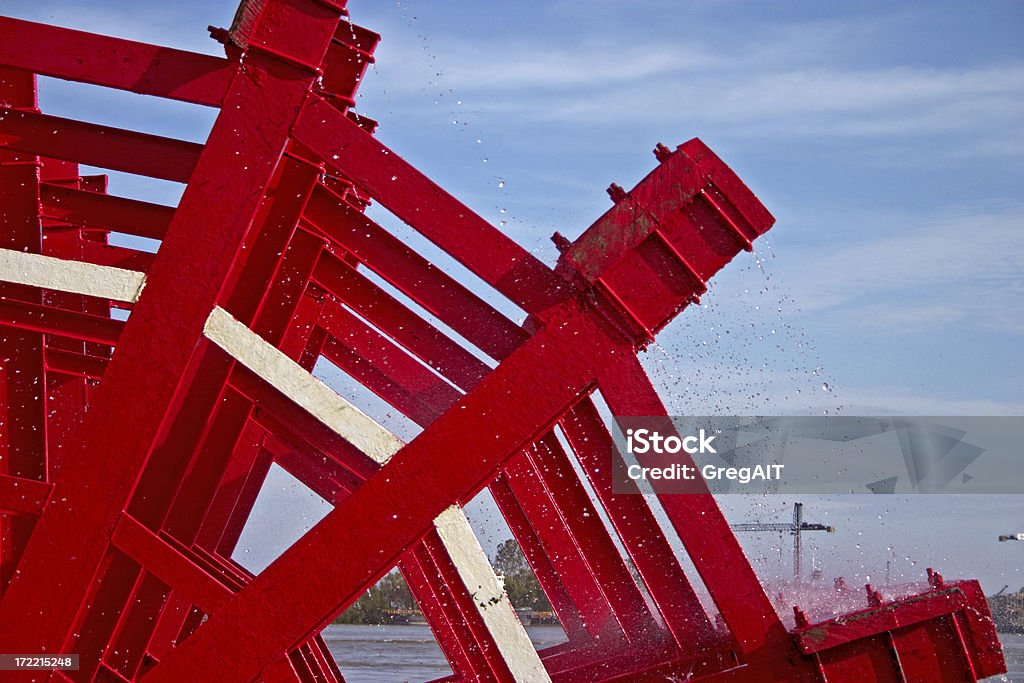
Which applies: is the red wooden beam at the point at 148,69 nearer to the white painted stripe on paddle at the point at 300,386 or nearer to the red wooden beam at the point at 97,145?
the white painted stripe on paddle at the point at 300,386

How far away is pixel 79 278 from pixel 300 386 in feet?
3.10

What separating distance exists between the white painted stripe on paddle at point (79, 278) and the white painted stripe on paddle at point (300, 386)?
1.10 feet

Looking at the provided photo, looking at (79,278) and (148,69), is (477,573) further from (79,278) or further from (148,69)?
(148,69)

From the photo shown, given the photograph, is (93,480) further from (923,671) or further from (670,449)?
(923,671)

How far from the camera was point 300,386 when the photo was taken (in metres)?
5.20

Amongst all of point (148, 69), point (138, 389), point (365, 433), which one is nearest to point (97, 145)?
point (148, 69)

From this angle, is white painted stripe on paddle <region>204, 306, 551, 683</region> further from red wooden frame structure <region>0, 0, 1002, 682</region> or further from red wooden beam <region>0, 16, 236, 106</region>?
red wooden beam <region>0, 16, 236, 106</region>

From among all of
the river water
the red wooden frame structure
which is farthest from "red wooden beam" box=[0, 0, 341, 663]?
the river water

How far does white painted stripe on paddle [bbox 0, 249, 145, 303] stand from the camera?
5109 millimetres

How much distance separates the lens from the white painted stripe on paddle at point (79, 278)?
5.11 meters

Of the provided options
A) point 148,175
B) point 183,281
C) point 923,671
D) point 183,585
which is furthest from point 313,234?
point 923,671

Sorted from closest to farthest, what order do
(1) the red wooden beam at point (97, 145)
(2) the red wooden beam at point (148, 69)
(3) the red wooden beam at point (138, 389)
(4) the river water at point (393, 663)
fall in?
(3) the red wooden beam at point (138, 389), (2) the red wooden beam at point (148, 69), (1) the red wooden beam at point (97, 145), (4) the river water at point (393, 663)

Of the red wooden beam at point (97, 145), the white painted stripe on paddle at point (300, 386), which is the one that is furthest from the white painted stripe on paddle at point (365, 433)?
the red wooden beam at point (97, 145)

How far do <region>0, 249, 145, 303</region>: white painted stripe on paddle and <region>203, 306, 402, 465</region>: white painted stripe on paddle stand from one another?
1.10 ft
